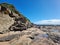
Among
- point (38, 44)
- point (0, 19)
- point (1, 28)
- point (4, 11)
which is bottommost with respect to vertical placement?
point (38, 44)

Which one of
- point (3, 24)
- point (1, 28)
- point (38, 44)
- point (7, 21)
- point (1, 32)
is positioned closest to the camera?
point (38, 44)

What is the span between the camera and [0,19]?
80.5 feet

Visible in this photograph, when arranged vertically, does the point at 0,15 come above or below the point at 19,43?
above

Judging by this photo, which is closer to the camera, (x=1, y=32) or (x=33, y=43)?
(x=33, y=43)

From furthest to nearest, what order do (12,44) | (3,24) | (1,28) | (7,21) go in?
1. (7,21)
2. (3,24)
3. (1,28)
4. (12,44)

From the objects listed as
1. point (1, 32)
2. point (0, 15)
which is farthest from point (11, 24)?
point (1, 32)

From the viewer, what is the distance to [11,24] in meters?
25.4

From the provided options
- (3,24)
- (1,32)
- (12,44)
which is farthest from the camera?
(3,24)

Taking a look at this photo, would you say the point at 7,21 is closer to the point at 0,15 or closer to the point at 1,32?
the point at 0,15

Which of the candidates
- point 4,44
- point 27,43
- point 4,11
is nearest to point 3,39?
point 4,44

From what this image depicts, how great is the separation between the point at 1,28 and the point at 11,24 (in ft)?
12.7

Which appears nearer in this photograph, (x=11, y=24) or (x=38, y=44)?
(x=38, y=44)

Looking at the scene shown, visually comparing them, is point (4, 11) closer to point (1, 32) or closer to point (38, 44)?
point (1, 32)

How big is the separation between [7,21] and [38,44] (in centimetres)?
1212
